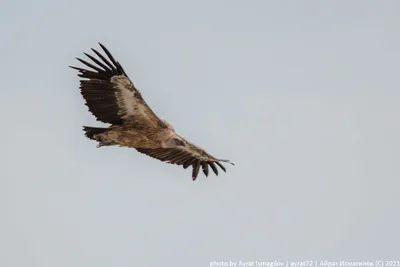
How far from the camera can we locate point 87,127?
1710 inches

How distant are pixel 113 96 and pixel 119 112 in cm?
56

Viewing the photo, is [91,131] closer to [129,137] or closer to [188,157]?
[129,137]

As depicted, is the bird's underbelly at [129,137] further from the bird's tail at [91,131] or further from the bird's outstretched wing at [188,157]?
the bird's outstretched wing at [188,157]

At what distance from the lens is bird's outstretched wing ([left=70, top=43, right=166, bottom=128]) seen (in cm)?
4253

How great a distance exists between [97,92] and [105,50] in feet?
5.25

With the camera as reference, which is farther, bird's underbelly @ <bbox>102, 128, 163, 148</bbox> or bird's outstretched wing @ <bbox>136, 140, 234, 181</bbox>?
bird's outstretched wing @ <bbox>136, 140, 234, 181</bbox>

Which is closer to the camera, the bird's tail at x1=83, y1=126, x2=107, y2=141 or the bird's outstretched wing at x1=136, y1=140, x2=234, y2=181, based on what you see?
the bird's tail at x1=83, y1=126, x2=107, y2=141

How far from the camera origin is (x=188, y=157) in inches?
1822

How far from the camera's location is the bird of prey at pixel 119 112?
42594 millimetres

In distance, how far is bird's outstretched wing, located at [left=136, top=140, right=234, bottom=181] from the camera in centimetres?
4581

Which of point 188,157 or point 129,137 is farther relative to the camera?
point 188,157

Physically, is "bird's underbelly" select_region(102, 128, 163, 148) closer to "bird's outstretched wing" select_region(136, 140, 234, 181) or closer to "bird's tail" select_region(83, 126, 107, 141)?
"bird's tail" select_region(83, 126, 107, 141)

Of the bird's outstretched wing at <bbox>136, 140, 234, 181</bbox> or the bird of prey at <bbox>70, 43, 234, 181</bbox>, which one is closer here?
the bird of prey at <bbox>70, 43, 234, 181</bbox>

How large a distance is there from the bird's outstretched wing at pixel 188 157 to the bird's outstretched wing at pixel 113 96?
8.22ft
